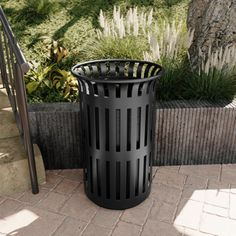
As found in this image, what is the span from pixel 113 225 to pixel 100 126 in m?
0.80

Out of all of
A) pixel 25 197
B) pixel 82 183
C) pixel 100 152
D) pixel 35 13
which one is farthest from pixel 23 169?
pixel 35 13

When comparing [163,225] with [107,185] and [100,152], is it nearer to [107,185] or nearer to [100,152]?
[107,185]

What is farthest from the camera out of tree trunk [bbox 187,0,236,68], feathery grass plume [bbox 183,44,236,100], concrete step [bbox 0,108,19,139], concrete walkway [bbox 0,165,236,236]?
tree trunk [bbox 187,0,236,68]

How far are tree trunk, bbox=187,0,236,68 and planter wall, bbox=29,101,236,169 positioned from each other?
71 cm

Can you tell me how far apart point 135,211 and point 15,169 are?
106 cm

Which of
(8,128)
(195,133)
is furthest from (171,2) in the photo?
(8,128)

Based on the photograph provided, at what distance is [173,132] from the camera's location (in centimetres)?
313

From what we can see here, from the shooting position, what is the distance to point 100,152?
8.14ft

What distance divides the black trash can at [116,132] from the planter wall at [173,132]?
0.46m

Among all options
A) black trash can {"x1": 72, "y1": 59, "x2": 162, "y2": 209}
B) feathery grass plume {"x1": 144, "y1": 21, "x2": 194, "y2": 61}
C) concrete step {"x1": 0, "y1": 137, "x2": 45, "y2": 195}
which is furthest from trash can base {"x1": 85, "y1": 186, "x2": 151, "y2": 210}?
feathery grass plume {"x1": 144, "y1": 21, "x2": 194, "y2": 61}

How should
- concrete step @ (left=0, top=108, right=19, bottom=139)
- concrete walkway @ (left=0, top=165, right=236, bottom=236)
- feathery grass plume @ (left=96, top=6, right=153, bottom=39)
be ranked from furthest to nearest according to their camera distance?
feathery grass plume @ (left=96, top=6, right=153, bottom=39) < concrete step @ (left=0, top=108, right=19, bottom=139) < concrete walkway @ (left=0, top=165, right=236, bottom=236)

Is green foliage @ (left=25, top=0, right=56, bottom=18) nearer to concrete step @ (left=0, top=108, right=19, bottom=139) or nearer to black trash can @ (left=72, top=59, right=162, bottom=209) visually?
concrete step @ (left=0, top=108, right=19, bottom=139)

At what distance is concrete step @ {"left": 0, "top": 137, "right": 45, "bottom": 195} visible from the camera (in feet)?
9.01

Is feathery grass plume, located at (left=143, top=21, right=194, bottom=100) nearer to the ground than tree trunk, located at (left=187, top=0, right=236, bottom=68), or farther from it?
nearer to the ground
